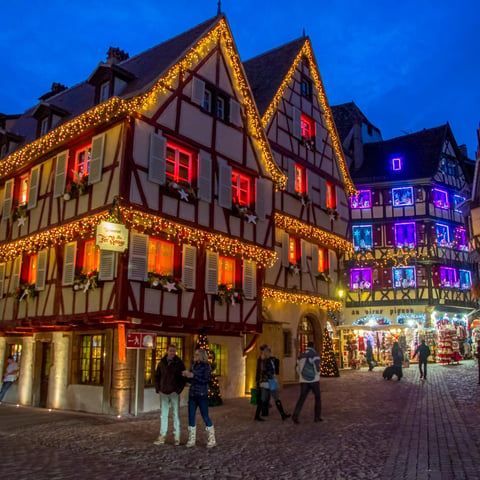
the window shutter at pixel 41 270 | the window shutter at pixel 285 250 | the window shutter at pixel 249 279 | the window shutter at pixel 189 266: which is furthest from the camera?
the window shutter at pixel 285 250

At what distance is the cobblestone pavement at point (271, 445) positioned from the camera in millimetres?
7422

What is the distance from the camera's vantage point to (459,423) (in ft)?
37.0

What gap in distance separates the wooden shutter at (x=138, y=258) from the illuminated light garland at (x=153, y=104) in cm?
335

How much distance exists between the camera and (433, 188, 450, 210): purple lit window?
37.3 meters

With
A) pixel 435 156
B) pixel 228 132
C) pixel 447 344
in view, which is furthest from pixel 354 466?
pixel 435 156

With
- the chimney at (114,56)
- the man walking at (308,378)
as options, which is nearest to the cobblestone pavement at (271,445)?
the man walking at (308,378)

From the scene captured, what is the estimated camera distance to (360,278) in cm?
3766

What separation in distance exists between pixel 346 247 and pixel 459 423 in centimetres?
1513

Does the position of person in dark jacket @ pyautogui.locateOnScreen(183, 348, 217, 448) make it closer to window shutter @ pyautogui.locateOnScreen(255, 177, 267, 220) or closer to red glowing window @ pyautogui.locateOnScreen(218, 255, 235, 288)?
red glowing window @ pyautogui.locateOnScreen(218, 255, 235, 288)

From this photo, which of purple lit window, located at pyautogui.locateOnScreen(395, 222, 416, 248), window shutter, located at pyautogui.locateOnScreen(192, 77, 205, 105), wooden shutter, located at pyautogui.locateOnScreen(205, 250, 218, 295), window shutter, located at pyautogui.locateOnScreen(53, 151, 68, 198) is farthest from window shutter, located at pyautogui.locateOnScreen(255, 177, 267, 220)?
purple lit window, located at pyautogui.locateOnScreen(395, 222, 416, 248)

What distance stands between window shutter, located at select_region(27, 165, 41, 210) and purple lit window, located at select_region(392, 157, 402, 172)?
27.0 metres

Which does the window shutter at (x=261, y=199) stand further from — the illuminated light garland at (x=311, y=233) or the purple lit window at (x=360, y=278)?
the purple lit window at (x=360, y=278)

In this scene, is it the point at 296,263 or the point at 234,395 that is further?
the point at 296,263

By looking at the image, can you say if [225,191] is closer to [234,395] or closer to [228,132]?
[228,132]
